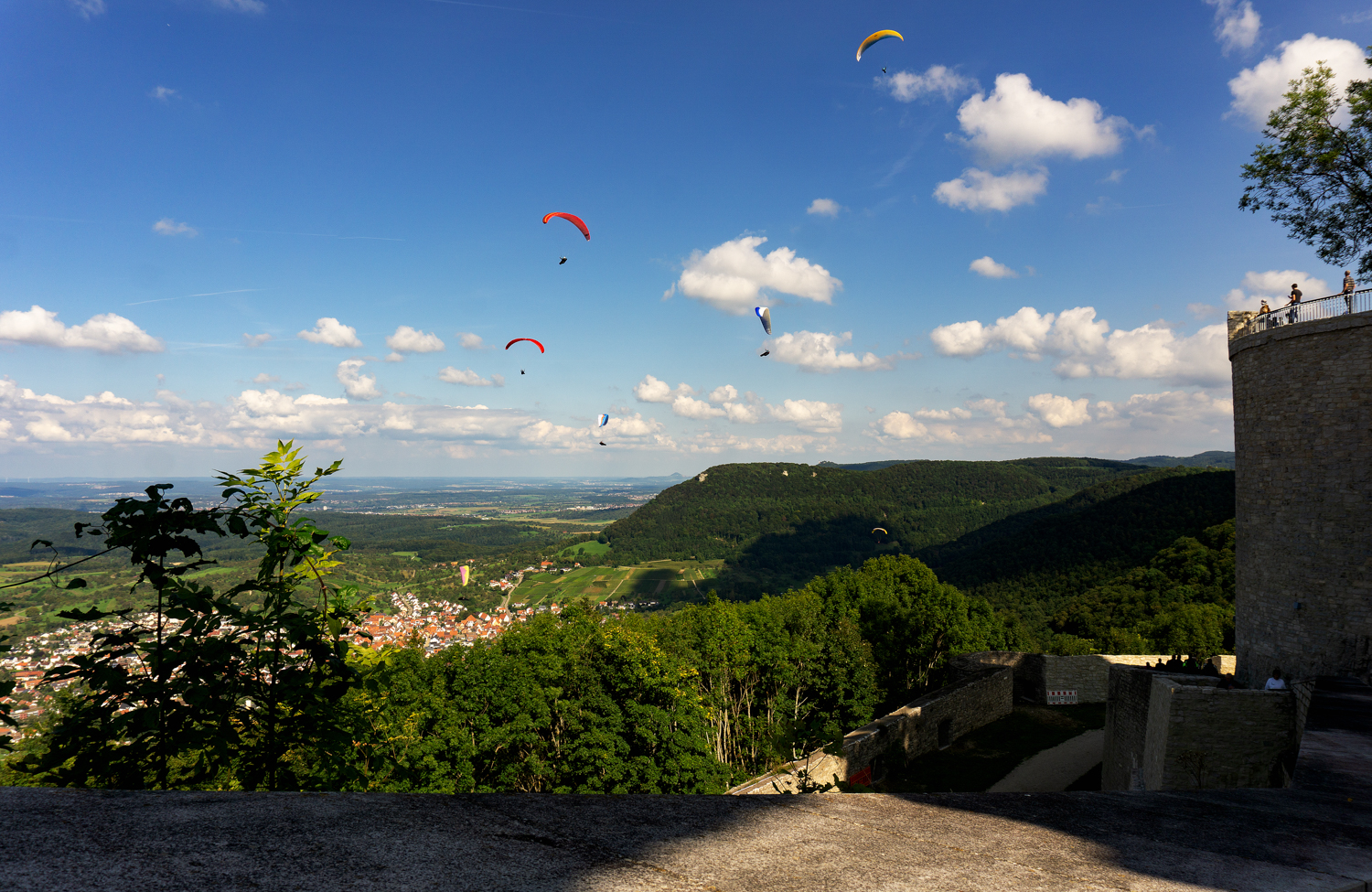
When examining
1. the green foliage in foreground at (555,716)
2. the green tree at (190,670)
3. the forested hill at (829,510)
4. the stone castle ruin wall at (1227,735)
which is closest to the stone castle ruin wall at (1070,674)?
the green foliage in foreground at (555,716)

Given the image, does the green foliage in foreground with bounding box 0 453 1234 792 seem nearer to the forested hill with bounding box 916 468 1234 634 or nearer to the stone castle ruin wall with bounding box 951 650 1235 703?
the forested hill with bounding box 916 468 1234 634

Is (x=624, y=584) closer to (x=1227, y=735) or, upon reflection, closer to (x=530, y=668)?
(x=530, y=668)

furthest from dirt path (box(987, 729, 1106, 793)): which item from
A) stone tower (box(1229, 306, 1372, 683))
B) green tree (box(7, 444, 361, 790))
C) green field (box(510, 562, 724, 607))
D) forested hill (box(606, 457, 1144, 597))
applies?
forested hill (box(606, 457, 1144, 597))

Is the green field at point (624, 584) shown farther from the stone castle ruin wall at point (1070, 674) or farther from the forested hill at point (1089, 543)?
the stone castle ruin wall at point (1070, 674)

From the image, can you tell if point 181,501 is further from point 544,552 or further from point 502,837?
point 544,552

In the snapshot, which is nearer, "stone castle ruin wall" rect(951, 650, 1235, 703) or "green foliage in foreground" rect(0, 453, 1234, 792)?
"green foliage in foreground" rect(0, 453, 1234, 792)
